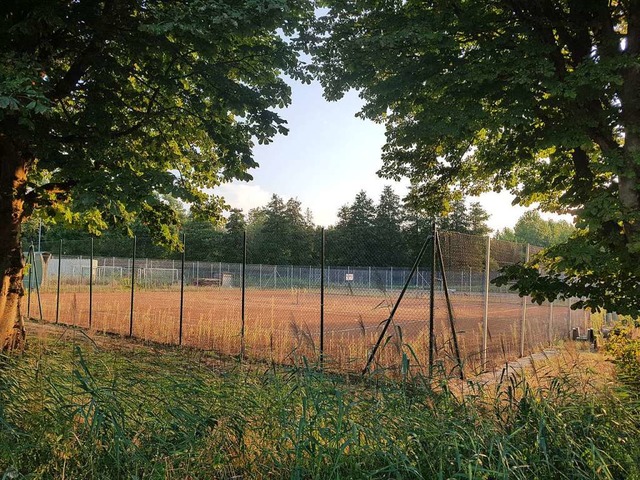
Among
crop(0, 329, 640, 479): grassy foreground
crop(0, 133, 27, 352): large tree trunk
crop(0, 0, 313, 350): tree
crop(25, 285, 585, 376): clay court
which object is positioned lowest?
crop(25, 285, 585, 376): clay court

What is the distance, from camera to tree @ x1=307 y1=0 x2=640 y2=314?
13.7 ft

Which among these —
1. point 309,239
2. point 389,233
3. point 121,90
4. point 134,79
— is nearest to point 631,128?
point 121,90

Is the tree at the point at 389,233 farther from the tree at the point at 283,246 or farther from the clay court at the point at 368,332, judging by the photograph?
the clay court at the point at 368,332

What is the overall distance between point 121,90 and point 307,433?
16.0 ft

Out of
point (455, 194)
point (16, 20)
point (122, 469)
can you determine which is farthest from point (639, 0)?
point (16, 20)

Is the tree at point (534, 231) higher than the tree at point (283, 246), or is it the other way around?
the tree at point (534, 231)

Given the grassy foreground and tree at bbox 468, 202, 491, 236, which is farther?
tree at bbox 468, 202, 491, 236

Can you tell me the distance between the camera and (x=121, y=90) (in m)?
6.09

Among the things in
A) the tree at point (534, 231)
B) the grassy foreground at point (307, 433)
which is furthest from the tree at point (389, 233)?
the tree at point (534, 231)

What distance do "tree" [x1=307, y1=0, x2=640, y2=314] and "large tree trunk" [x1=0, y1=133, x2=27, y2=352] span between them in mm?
4425

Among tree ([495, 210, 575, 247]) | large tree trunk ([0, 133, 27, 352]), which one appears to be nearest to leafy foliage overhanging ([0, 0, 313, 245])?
large tree trunk ([0, 133, 27, 352])

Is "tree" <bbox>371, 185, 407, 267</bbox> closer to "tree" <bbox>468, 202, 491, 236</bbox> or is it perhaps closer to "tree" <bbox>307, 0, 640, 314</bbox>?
"tree" <bbox>468, 202, 491, 236</bbox>

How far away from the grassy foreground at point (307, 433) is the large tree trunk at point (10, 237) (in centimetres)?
330

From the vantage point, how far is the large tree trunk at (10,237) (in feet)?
21.7
